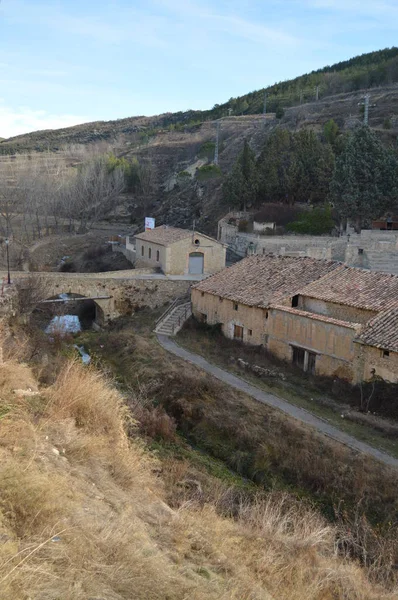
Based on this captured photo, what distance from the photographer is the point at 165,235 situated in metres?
34.2

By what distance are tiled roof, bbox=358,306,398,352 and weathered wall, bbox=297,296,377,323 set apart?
2.55ft

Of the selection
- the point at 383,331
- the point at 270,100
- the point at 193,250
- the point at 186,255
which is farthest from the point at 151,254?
the point at 270,100

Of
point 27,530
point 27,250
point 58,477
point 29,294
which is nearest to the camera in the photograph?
point 27,530

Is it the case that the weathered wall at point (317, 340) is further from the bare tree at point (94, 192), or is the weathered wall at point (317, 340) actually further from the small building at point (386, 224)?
the bare tree at point (94, 192)

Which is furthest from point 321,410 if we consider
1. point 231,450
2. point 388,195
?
point 388,195

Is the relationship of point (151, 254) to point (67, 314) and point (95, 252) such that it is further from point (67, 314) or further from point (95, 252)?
point (95, 252)

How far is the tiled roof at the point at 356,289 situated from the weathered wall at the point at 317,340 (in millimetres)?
1484

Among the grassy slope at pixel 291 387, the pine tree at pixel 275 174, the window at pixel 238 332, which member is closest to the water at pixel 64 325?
the grassy slope at pixel 291 387

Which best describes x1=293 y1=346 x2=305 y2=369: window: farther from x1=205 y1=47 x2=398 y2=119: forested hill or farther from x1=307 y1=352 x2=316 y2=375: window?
x1=205 y1=47 x2=398 y2=119: forested hill

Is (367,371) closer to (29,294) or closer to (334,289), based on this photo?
(334,289)

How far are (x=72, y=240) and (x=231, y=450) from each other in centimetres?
3813

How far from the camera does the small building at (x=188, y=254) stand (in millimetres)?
32031

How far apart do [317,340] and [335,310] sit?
1704 millimetres

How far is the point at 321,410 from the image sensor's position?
56.5ft
